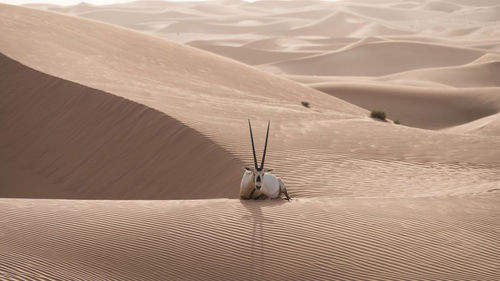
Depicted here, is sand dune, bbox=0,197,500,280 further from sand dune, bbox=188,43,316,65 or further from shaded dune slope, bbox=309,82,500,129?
sand dune, bbox=188,43,316,65

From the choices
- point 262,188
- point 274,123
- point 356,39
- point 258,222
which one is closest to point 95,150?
point 274,123

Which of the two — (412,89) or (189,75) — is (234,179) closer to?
(189,75)

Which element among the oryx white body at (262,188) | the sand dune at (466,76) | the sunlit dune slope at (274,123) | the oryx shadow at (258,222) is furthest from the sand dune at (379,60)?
the oryx shadow at (258,222)

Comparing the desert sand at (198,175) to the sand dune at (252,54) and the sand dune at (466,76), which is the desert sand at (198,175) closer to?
the sand dune at (466,76)

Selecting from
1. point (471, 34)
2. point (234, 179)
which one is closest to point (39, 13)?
point (234, 179)

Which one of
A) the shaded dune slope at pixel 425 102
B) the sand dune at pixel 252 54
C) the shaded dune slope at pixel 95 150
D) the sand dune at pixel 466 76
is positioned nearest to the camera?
the shaded dune slope at pixel 95 150
